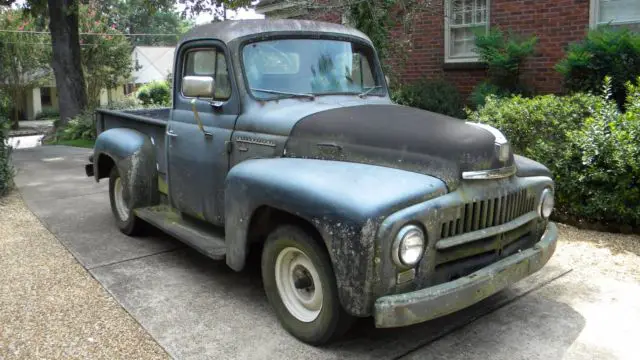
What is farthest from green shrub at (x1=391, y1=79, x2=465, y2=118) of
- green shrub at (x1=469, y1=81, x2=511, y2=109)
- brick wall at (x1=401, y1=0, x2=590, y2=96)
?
brick wall at (x1=401, y1=0, x2=590, y2=96)

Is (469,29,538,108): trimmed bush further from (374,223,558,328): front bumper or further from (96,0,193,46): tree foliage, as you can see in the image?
(96,0,193,46): tree foliage

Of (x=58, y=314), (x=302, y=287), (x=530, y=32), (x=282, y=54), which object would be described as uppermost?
(x=530, y=32)

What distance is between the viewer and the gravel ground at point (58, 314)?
3.58 m

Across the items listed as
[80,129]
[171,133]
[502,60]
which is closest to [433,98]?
[502,60]

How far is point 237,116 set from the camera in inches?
169

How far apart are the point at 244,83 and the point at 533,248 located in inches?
91.8

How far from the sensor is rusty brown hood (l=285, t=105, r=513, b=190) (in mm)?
3391

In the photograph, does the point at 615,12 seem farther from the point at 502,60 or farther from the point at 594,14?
the point at 502,60

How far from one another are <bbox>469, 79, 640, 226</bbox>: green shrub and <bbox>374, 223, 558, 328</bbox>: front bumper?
2.46m

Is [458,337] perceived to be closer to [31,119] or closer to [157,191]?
[157,191]

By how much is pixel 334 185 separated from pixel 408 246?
543 mm

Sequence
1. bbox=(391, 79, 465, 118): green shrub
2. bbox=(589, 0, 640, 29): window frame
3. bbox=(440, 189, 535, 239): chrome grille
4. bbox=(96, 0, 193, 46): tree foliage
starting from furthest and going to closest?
bbox=(96, 0, 193, 46): tree foliage < bbox=(391, 79, 465, 118): green shrub < bbox=(589, 0, 640, 29): window frame < bbox=(440, 189, 535, 239): chrome grille

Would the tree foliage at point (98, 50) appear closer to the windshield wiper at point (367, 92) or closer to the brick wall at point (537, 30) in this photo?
the brick wall at point (537, 30)

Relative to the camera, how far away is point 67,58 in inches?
664
